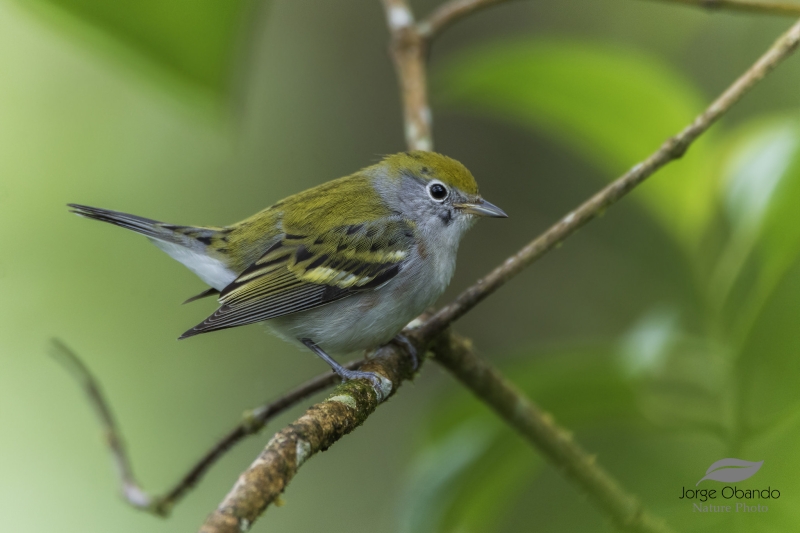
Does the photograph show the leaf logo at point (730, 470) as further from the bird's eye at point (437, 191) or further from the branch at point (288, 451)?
the bird's eye at point (437, 191)

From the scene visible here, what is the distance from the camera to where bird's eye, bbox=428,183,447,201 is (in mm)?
3406

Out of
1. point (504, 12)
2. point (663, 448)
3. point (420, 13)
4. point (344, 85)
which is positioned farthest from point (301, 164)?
point (663, 448)

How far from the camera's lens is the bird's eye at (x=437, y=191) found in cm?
341

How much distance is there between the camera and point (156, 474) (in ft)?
17.8

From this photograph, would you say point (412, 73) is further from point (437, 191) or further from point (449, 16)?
point (437, 191)

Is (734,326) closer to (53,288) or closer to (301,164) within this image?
(301,164)

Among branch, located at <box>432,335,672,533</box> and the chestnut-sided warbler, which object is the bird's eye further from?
branch, located at <box>432,335,672,533</box>

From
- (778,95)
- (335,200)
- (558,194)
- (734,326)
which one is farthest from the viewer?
(558,194)

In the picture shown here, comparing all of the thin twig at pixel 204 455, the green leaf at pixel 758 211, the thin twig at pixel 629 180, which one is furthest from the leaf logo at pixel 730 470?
the thin twig at pixel 204 455

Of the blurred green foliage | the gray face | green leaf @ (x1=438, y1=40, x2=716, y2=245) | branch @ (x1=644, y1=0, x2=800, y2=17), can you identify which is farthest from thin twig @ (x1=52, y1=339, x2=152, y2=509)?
branch @ (x1=644, y1=0, x2=800, y2=17)

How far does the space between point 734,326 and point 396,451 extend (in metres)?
3.77

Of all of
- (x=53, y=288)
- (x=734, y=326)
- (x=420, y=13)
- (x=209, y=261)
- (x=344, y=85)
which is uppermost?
(x=420, y=13)

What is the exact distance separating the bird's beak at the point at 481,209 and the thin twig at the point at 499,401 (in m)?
0.95

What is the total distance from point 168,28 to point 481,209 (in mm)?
1819
